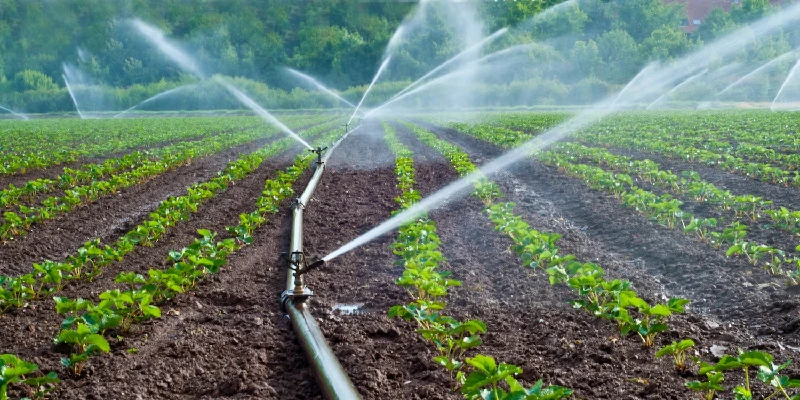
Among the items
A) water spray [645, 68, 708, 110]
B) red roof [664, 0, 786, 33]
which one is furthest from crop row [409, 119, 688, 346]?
red roof [664, 0, 786, 33]

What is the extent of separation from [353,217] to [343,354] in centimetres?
457

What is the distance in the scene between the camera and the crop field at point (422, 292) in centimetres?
351

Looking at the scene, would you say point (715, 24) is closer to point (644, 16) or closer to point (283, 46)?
point (644, 16)

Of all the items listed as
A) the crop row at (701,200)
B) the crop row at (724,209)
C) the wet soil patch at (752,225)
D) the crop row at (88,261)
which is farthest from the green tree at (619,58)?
the crop row at (88,261)

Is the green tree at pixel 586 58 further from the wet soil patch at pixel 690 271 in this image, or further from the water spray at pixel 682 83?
the wet soil patch at pixel 690 271

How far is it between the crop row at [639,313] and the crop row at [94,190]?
205 inches

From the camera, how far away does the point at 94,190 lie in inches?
383

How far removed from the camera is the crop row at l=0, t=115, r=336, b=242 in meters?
7.55

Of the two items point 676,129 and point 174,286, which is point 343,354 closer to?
point 174,286

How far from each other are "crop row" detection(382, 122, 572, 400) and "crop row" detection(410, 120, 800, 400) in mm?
656

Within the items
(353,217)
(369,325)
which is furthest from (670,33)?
(369,325)

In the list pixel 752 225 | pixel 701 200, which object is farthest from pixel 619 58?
pixel 752 225

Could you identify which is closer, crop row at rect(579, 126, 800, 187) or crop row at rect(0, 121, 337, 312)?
crop row at rect(0, 121, 337, 312)

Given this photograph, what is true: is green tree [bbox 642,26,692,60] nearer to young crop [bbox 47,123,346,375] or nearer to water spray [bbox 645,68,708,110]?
water spray [bbox 645,68,708,110]
